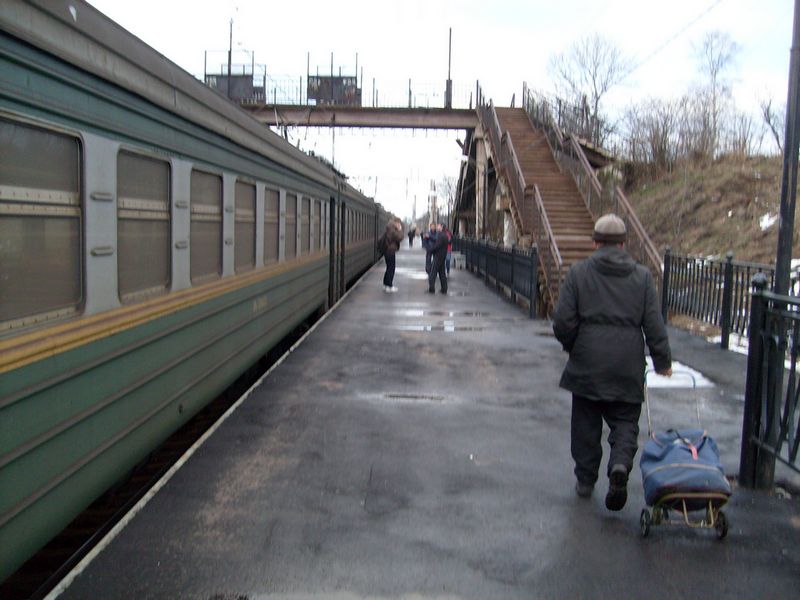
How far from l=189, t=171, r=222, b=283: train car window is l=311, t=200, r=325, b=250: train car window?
17.9 feet

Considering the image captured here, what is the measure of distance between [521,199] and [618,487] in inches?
699

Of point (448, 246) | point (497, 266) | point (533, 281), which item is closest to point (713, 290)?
point (533, 281)

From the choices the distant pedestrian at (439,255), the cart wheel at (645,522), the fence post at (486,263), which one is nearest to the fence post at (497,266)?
the distant pedestrian at (439,255)

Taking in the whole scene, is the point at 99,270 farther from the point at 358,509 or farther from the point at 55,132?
the point at 358,509

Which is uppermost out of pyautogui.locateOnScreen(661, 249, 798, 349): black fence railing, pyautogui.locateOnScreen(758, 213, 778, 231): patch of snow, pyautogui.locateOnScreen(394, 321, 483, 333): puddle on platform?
pyautogui.locateOnScreen(758, 213, 778, 231): patch of snow

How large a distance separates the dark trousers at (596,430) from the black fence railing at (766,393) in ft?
2.73

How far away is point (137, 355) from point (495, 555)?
7.02 feet

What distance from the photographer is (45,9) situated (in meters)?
3.13

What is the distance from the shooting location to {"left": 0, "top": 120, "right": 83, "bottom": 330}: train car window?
9.71ft

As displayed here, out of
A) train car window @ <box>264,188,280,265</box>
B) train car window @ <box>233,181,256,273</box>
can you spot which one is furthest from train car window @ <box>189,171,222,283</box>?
train car window @ <box>264,188,280,265</box>

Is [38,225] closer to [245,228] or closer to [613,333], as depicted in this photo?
[613,333]

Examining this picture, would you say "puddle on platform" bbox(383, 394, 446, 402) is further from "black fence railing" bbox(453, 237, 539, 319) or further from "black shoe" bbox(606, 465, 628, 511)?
"black fence railing" bbox(453, 237, 539, 319)

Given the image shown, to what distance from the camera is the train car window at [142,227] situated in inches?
162

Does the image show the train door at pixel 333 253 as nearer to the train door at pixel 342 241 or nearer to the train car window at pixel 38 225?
the train door at pixel 342 241
